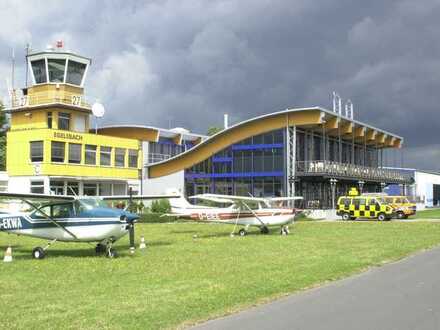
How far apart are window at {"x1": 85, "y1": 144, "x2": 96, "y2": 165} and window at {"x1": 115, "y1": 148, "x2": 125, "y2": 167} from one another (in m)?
3.15

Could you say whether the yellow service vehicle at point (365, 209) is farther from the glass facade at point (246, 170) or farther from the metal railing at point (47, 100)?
the metal railing at point (47, 100)

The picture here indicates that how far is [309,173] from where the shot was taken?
4681 cm

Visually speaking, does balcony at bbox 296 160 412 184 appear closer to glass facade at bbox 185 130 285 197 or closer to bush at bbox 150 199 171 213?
glass facade at bbox 185 130 285 197

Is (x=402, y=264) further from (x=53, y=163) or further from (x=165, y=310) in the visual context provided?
(x=53, y=163)

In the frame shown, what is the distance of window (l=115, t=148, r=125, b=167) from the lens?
54.2 meters

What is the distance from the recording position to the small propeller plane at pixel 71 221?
1680cm

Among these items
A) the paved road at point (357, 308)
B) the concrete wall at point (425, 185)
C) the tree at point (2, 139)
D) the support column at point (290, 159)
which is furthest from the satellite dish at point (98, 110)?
the concrete wall at point (425, 185)

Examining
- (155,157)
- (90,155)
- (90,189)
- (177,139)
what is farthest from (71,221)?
(177,139)

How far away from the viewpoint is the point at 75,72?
50375mm

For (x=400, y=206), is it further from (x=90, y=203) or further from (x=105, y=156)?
(x=90, y=203)

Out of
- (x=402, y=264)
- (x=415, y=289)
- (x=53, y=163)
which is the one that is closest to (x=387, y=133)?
(x=53, y=163)

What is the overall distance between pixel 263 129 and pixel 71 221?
108 ft

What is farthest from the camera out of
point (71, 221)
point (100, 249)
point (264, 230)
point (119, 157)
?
point (119, 157)

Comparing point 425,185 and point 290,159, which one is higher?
point 290,159
